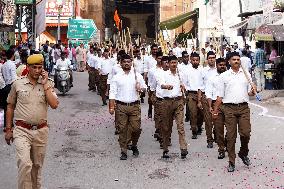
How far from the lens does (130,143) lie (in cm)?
1092

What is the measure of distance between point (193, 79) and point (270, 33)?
10.1 m

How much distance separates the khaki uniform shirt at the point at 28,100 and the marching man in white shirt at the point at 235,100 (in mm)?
3279

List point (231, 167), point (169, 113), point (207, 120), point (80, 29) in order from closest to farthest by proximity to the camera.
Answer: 1. point (231, 167)
2. point (169, 113)
3. point (207, 120)
4. point (80, 29)

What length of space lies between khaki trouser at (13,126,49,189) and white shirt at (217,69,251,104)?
3.23 m

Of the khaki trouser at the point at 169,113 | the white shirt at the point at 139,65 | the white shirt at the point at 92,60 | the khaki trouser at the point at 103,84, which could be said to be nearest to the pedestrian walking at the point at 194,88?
the khaki trouser at the point at 169,113

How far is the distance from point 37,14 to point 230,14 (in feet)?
42.1

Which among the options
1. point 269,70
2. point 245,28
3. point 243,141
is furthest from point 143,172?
point 245,28

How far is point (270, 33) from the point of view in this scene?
2109 centimetres

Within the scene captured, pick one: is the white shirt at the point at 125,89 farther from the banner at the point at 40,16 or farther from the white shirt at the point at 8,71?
the banner at the point at 40,16

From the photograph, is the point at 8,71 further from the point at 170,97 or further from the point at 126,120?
the point at 170,97

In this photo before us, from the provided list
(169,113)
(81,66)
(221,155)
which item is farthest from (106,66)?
(81,66)

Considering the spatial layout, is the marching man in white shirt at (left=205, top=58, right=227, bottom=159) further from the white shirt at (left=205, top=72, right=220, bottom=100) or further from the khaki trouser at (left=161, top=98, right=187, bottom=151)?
the khaki trouser at (left=161, top=98, right=187, bottom=151)

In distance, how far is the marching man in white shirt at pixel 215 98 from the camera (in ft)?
31.2

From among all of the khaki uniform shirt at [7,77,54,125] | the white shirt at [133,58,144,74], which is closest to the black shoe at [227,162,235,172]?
the khaki uniform shirt at [7,77,54,125]
